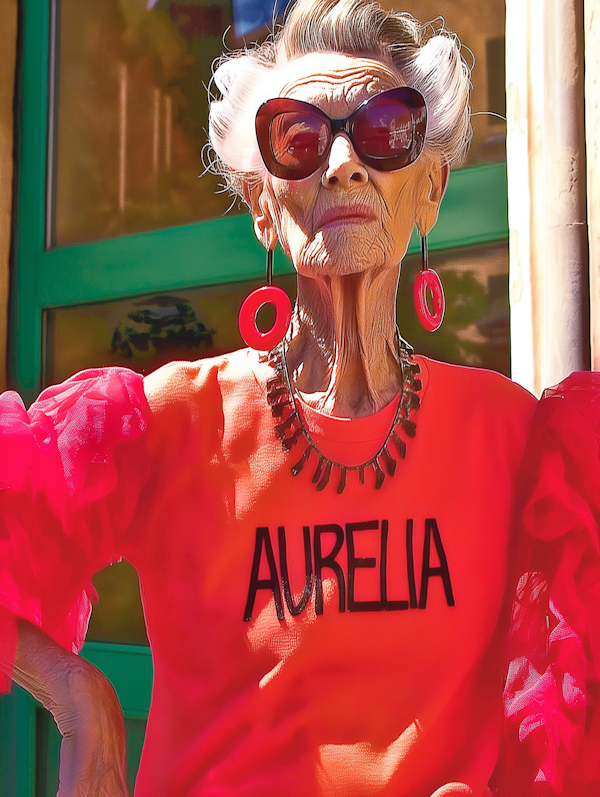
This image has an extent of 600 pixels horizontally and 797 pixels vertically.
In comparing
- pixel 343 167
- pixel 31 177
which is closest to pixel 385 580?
pixel 343 167

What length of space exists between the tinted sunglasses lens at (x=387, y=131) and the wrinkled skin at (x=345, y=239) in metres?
0.02

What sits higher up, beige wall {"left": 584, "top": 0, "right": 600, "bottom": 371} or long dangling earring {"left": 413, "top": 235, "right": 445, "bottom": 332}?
beige wall {"left": 584, "top": 0, "right": 600, "bottom": 371}

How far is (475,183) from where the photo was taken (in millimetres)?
1710

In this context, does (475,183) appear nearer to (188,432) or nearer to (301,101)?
(301,101)

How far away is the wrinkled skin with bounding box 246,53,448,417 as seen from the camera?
44.8 inches

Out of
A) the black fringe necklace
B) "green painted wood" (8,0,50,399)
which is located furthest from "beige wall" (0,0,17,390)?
the black fringe necklace

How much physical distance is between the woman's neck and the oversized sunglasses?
159 mm

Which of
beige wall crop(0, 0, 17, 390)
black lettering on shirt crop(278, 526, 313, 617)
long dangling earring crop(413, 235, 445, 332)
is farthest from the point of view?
beige wall crop(0, 0, 17, 390)

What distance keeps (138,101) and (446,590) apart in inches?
62.3

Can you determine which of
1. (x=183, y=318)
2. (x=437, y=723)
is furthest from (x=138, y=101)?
(x=437, y=723)

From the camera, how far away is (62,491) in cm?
113

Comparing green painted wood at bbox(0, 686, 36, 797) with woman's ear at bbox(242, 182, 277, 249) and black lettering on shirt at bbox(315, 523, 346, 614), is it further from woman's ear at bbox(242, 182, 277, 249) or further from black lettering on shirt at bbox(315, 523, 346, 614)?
woman's ear at bbox(242, 182, 277, 249)

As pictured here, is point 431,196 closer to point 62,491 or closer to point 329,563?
point 329,563

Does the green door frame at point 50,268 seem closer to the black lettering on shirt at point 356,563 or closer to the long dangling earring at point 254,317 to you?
the long dangling earring at point 254,317
